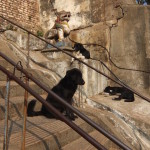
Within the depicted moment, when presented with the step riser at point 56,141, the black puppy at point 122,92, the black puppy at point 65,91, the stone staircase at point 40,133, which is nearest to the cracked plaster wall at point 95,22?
the black puppy at point 122,92

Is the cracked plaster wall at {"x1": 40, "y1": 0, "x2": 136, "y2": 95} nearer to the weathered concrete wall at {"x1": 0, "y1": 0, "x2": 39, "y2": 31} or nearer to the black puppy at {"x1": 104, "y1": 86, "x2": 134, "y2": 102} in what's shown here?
the black puppy at {"x1": 104, "y1": 86, "x2": 134, "y2": 102}

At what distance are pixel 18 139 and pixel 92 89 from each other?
3082 millimetres

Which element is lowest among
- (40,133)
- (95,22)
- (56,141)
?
(56,141)

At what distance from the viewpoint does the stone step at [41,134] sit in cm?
226

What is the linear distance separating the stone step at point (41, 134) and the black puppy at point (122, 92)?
6.38ft

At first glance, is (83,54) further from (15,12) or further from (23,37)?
(15,12)

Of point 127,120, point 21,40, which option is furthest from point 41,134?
point 21,40

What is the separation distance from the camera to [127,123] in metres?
4.05

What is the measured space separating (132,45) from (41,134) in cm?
435

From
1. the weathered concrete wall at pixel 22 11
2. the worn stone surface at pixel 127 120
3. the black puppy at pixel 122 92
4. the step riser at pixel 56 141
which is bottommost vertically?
the worn stone surface at pixel 127 120

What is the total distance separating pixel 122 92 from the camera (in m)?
5.07

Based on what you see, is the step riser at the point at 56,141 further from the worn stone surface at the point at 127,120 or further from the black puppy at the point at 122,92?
the black puppy at the point at 122,92

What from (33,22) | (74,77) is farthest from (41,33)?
(74,77)

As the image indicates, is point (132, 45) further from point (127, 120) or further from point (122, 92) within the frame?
point (127, 120)
